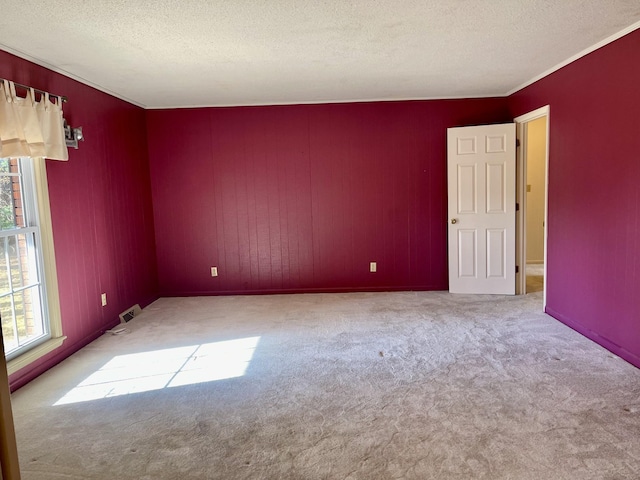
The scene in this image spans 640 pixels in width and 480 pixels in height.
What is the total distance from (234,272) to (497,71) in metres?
3.59

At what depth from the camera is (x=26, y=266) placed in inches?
122

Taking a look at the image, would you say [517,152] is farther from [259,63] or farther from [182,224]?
[182,224]

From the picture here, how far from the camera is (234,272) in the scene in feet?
17.3

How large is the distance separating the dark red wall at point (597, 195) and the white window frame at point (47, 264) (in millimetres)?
4187

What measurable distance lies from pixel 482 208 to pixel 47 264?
4290mm

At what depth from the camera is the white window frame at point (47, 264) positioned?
312cm

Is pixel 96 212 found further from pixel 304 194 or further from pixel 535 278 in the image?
pixel 535 278

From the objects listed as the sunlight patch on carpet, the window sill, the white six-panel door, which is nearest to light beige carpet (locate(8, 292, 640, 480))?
the sunlight patch on carpet

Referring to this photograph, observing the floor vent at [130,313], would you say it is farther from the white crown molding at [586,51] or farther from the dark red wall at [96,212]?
the white crown molding at [586,51]

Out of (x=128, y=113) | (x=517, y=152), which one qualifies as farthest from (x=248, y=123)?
(x=517, y=152)

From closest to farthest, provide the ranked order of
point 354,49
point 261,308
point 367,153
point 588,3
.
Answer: point 588,3 → point 354,49 → point 261,308 → point 367,153

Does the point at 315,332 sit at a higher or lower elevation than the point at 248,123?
lower

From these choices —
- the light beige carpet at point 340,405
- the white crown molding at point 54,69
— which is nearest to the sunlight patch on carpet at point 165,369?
the light beige carpet at point 340,405

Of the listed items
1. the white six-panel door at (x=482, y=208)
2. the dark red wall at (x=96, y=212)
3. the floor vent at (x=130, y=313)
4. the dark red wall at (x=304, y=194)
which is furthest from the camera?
the dark red wall at (x=304, y=194)
